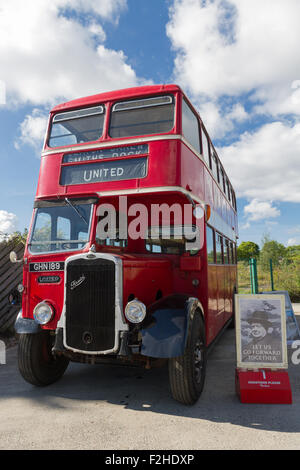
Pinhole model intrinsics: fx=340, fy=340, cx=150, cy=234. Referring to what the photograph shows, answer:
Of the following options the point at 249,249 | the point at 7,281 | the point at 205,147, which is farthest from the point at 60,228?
the point at 249,249

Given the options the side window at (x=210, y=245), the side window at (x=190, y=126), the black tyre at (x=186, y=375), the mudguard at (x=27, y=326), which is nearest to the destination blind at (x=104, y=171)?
the side window at (x=190, y=126)

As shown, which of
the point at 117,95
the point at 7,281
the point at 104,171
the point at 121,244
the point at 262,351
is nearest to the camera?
the point at 262,351

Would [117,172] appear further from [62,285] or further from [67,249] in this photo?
[62,285]

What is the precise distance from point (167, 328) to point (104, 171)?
7.53 ft

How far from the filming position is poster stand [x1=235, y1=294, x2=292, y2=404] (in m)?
3.98

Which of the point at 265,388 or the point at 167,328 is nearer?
the point at 167,328

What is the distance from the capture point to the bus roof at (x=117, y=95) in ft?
16.0

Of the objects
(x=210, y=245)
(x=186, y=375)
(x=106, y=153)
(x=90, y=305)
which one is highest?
(x=106, y=153)

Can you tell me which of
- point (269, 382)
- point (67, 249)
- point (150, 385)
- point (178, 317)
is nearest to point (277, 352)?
point (269, 382)

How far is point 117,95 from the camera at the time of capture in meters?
5.09

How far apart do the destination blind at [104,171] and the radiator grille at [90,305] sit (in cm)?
126
